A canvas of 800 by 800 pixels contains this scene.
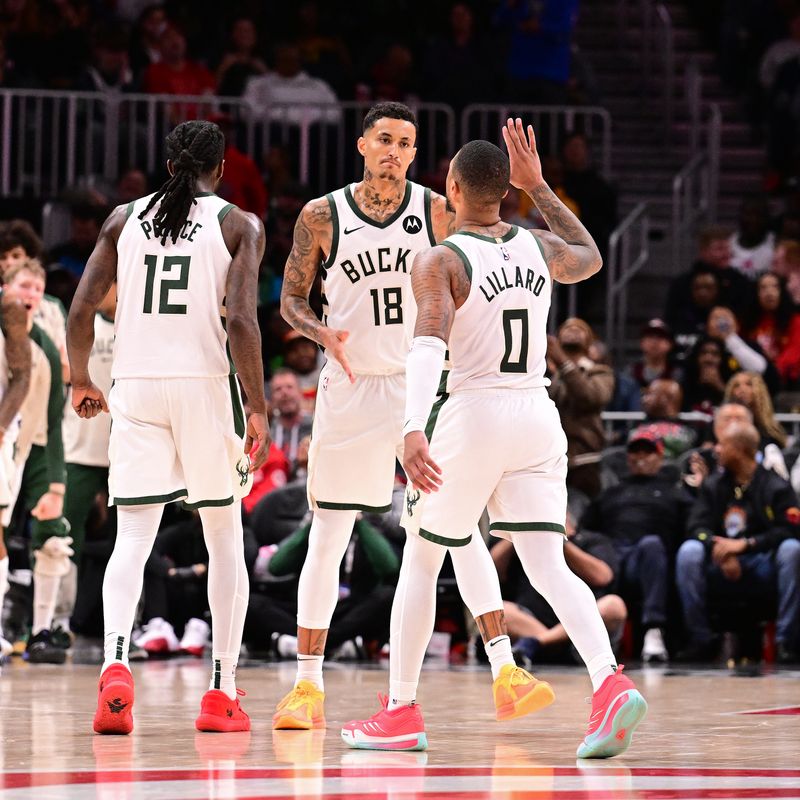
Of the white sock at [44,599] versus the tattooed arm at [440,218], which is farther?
the white sock at [44,599]

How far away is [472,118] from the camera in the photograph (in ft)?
52.9

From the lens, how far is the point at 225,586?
6.59 metres

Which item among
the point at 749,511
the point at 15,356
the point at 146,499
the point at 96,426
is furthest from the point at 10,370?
the point at 749,511

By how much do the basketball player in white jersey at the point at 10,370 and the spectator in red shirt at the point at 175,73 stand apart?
6785mm

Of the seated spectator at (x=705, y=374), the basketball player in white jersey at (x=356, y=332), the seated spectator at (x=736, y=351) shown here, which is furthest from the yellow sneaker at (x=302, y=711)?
the seated spectator at (x=736, y=351)

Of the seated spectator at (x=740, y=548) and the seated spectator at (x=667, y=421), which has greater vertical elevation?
the seated spectator at (x=667, y=421)

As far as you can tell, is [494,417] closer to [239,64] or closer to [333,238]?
[333,238]

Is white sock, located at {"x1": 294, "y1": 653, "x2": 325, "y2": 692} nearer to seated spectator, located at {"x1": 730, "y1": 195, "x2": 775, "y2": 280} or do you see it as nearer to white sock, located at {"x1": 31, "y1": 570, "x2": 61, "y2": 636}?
white sock, located at {"x1": 31, "y1": 570, "x2": 61, "y2": 636}

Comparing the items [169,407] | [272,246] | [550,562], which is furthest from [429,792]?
[272,246]

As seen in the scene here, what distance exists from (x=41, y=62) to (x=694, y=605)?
8.05 meters

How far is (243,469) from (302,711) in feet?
3.02

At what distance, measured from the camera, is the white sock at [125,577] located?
20.7 ft

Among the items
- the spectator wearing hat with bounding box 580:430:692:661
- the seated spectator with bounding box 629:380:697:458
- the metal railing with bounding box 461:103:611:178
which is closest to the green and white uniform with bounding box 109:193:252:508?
the spectator wearing hat with bounding box 580:430:692:661

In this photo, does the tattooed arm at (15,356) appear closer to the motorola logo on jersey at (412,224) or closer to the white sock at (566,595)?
the motorola logo on jersey at (412,224)
